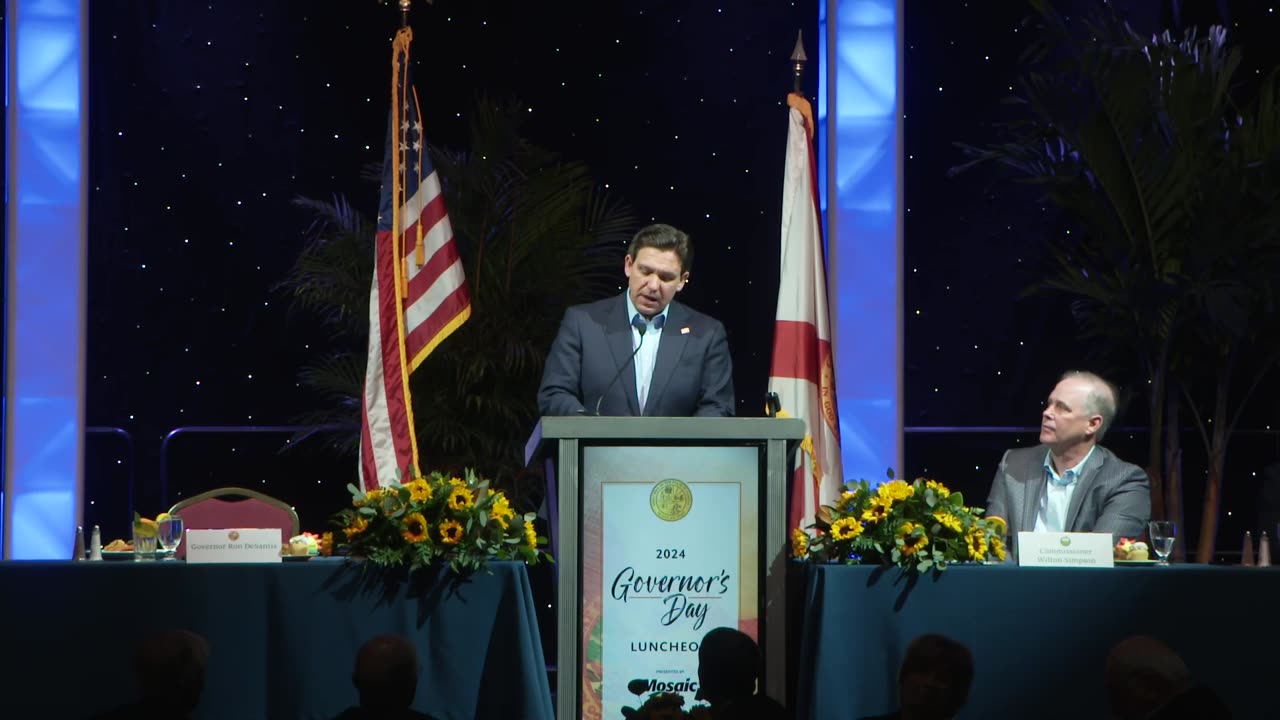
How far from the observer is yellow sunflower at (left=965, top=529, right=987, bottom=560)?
378cm

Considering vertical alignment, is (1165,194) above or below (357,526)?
above

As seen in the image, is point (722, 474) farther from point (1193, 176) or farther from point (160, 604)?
point (1193, 176)

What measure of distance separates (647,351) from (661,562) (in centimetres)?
98

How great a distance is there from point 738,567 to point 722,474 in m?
0.25

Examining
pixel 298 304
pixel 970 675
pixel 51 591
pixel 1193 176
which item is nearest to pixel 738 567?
pixel 970 675

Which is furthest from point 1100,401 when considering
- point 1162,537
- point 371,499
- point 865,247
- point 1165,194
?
point 865,247

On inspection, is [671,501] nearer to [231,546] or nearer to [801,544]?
[801,544]

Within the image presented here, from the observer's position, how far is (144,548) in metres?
3.89

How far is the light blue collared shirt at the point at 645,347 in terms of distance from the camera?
14.8ft

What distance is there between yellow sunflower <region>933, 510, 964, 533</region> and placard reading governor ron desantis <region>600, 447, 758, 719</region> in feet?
1.56

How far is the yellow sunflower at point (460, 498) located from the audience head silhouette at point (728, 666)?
1173 millimetres

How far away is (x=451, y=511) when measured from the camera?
12.3 ft

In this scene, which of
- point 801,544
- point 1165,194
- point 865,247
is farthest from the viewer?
point 865,247

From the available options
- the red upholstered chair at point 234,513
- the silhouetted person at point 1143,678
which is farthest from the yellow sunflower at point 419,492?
the silhouetted person at point 1143,678
